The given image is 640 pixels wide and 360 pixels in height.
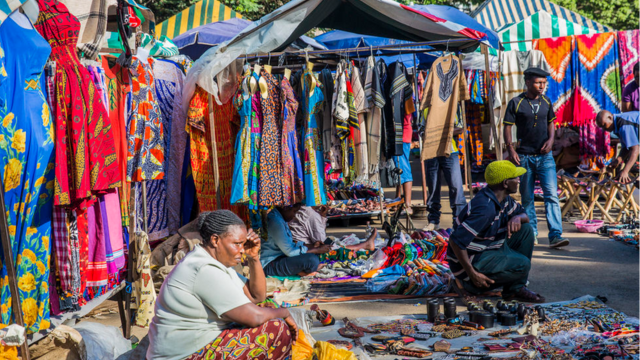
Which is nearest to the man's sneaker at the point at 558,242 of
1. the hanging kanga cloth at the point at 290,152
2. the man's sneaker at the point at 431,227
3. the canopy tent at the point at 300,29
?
the man's sneaker at the point at 431,227

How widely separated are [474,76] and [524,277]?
17.6 feet

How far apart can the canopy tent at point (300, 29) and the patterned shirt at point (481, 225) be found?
5.52ft

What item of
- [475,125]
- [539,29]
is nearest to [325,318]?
[475,125]

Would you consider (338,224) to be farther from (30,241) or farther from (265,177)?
(30,241)

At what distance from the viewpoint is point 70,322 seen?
3.98 metres

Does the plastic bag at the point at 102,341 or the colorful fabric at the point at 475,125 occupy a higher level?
the colorful fabric at the point at 475,125

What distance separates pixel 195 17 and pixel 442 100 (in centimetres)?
786

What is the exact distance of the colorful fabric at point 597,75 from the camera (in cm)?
945

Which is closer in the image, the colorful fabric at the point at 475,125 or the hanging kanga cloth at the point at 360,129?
the hanging kanga cloth at the point at 360,129

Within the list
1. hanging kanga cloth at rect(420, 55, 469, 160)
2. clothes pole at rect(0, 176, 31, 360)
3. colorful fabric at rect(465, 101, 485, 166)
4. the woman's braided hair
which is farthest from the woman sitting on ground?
colorful fabric at rect(465, 101, 485, 166)

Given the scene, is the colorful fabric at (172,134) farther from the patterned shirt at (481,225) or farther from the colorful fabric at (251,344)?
the colorful fabric at (251,344)

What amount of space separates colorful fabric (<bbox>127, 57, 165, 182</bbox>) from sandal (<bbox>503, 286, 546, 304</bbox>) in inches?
128

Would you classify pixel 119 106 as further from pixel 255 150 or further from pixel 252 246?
pixel 255 150

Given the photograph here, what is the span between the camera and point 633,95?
362 inches
